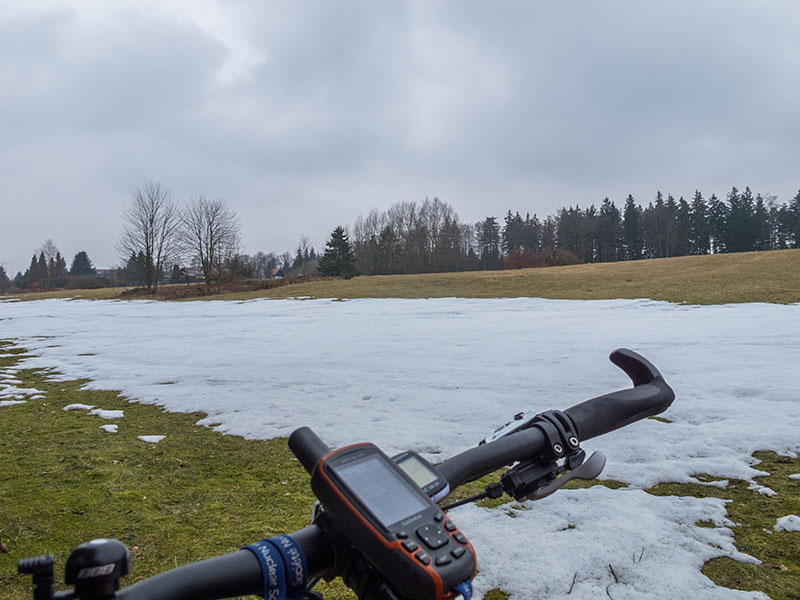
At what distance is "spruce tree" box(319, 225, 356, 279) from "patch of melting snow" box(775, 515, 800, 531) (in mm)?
55713

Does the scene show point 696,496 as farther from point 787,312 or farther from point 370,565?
point 787,312

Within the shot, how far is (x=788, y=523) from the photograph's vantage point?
298 centimetres

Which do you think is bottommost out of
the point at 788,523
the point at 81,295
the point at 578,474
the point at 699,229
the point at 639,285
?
the point at 788,523

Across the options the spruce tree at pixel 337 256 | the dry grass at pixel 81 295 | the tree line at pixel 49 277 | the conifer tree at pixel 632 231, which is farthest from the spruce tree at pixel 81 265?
the conifer tree at pixel 632 231

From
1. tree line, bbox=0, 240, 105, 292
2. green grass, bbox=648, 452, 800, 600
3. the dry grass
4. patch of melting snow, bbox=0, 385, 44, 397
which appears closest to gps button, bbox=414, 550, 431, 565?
green grass, bbox=648, 452, 800, 600

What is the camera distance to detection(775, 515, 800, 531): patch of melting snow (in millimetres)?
2928

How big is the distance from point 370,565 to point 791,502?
3592 millimetres

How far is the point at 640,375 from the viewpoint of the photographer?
1.52m

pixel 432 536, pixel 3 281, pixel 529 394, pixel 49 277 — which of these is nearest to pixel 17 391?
pixel 529 394

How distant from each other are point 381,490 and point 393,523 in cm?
8

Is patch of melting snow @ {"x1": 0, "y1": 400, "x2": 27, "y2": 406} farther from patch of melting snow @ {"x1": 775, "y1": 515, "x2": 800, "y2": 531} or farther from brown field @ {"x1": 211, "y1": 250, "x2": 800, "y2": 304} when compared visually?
brown field @ {"x1": 211, "y1": 250, "x2": 800, "y2": 304}

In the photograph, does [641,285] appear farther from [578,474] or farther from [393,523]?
[393,523]

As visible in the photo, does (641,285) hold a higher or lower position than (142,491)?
higher

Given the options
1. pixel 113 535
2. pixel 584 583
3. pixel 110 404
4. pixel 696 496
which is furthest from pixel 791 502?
pixel 110 404
